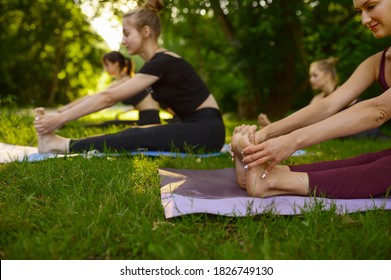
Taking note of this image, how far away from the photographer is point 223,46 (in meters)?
13.2

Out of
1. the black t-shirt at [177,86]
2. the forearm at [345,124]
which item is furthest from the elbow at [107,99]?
the forearm at [345,124]

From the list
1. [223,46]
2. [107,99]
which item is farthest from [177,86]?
[223,46]

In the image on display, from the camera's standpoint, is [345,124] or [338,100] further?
[338,100]

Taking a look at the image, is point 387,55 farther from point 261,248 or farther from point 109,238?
point 109,238

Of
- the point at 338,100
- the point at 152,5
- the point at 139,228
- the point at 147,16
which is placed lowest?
the point at 139,228

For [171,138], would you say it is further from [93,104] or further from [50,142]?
[50,142]

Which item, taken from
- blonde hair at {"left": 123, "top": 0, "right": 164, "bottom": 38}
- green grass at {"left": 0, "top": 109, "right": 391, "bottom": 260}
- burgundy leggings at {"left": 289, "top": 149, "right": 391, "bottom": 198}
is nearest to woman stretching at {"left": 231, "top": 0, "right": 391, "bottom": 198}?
burgundy leggings at {"left": 289, "top": 149, "right": 391, "bottom": 198}

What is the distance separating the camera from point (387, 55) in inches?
103

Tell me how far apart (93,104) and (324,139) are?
2.24 meters

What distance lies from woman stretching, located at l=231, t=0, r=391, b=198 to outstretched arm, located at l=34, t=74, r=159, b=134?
1633 mm

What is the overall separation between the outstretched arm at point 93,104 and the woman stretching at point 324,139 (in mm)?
1633

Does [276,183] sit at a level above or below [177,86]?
below
